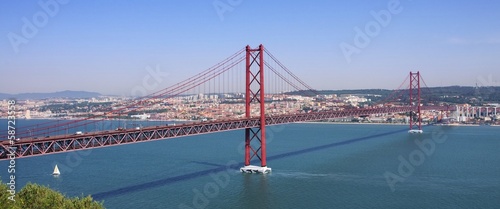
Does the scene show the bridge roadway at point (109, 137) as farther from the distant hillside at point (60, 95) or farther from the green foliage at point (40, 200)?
the distant hillside at point (60, 95)

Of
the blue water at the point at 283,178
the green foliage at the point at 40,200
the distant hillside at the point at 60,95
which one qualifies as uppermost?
the distant hillside at the point at 60,95

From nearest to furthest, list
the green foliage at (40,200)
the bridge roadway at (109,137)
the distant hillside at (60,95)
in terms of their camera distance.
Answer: the green foliage at (40,200)
the bridge roadway at (109,137)
the distant hillside at (60,95)

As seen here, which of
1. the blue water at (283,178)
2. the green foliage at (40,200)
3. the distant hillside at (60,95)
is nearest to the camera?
the green foliage at (40,200)

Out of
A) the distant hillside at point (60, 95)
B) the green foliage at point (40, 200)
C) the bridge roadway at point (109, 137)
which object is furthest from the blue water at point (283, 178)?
the distant hillside at point (60, 95)

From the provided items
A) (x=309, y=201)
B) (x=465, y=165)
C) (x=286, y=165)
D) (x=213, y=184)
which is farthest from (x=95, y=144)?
(x=465, y=165)

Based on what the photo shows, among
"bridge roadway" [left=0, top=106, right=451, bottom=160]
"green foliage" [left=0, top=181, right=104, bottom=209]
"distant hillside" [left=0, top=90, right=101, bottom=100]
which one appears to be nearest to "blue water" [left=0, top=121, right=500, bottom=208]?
"bridge roadway" [left=0, top=106, right=451, bottom=160]

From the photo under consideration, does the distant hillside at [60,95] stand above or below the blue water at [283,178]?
above
